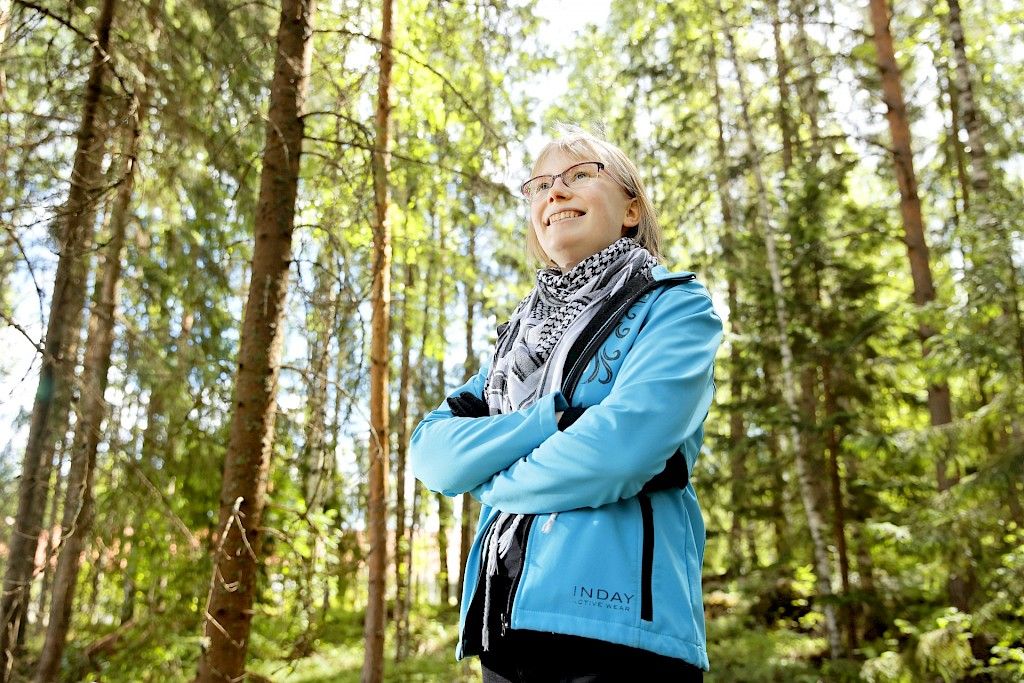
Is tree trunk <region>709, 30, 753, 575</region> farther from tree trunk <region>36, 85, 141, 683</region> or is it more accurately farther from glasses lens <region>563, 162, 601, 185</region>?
glasses lens <region>563, 162, 601, 185</region>

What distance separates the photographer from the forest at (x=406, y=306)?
4.16 meters

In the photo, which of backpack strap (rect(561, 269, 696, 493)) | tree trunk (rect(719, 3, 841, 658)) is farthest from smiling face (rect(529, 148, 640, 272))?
tree trunk (rect(719, 3, 841, 658))

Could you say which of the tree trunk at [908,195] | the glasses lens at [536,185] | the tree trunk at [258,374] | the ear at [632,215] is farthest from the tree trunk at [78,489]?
the tree trunk at [908,195]

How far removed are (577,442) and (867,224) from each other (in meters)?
9.86

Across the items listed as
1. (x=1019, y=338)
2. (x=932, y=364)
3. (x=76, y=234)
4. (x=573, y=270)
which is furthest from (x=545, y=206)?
(x=932, y=364)

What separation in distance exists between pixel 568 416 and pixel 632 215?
2.01 feet

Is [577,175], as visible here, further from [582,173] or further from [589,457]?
[589,457]

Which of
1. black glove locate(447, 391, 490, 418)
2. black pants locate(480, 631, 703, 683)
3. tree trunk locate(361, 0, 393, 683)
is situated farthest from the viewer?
tree trunk locate(361, 0, 393, 683)

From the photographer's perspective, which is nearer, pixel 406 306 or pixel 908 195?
pixel 908 195

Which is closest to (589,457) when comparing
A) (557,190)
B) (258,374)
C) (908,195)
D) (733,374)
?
(557,190)

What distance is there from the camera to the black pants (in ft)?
4.34

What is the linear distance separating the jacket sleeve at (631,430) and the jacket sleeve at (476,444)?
4 centimetres

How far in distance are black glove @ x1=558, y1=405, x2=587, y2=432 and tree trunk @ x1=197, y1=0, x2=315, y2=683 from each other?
261cm

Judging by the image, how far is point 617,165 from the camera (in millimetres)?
1831
